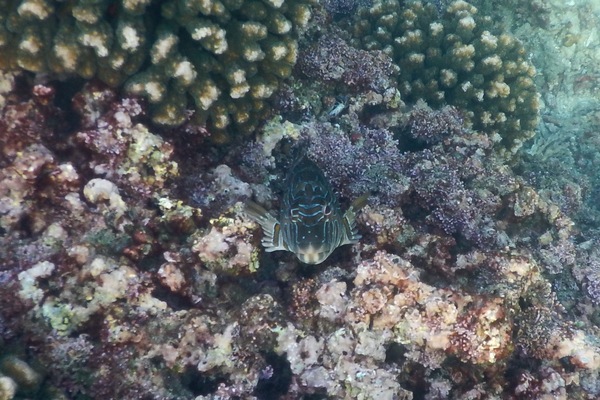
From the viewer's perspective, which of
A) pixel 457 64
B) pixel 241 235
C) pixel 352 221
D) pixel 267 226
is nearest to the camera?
pixel 241 235

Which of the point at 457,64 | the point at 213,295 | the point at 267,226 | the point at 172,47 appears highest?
the point at 172,47

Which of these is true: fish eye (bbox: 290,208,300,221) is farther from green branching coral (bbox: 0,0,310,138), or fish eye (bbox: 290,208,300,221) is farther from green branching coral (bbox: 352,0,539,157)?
green branching coral (bbox: 352,0,539,157)

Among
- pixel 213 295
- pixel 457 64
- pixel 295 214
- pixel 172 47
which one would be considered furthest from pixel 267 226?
pixel 457 64

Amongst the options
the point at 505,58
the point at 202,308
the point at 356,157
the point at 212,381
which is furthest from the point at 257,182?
the point at 505,58

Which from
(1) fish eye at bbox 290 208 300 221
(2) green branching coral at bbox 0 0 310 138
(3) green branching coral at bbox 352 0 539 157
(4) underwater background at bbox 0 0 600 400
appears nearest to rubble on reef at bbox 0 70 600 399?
(4) underwater background at bbox 0 0 600 400

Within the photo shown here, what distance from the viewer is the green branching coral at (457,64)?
6.60 m

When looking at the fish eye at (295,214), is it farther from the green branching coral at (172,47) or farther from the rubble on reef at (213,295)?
the green branching coral at (172,47)

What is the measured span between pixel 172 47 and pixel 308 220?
6.51ft

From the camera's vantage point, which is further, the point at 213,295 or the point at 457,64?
the point at 457,64

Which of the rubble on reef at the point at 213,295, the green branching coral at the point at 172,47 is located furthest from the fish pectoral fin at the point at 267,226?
the green branching coral at the point at 172,47

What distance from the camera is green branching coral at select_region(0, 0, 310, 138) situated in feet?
13.3

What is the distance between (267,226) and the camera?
4.26m

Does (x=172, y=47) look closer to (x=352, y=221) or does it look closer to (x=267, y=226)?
(x=267, y=226)

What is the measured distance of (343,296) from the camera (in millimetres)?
3918
